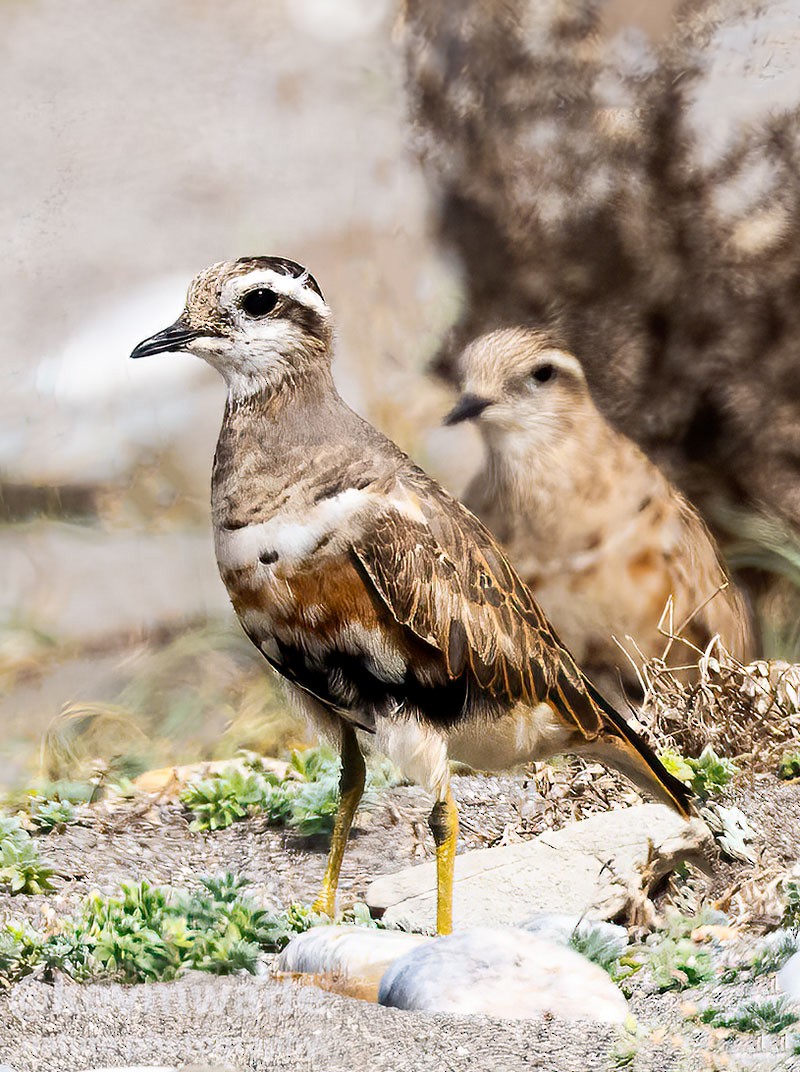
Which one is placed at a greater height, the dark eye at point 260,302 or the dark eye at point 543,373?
the dark eye at point 260,302

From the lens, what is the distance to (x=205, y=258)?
298 cm

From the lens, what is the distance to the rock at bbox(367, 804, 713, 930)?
254cm

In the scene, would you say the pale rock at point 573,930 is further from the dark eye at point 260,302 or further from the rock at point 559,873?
the dark eye at point 260,302

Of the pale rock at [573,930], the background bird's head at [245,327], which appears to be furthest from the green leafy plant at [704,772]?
the background bird's head at [245,327]

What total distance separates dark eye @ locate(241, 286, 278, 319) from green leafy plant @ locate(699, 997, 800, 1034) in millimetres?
1443

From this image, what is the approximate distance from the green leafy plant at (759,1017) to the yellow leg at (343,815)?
0.72 metres

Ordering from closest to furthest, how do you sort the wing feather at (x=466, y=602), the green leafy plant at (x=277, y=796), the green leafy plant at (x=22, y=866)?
the wing feather at (x=466, y=602), the green leafy plant at (x=22, y=866), the green leafy plant at (x=277, y=796)

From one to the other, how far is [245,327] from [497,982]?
3.98 ft

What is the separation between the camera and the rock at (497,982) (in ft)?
7.07

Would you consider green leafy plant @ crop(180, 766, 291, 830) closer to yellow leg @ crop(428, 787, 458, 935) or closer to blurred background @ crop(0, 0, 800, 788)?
blurred background @ crop(0, 0, 800, 788)

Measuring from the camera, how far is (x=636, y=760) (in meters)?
2.53

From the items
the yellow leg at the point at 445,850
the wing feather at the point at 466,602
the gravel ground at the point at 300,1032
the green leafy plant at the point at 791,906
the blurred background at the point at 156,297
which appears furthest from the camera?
the blurred background at the point at 156,297

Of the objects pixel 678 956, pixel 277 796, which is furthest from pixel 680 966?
pixel 277 796

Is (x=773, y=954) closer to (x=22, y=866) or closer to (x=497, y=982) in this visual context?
(x=497, y=982)
